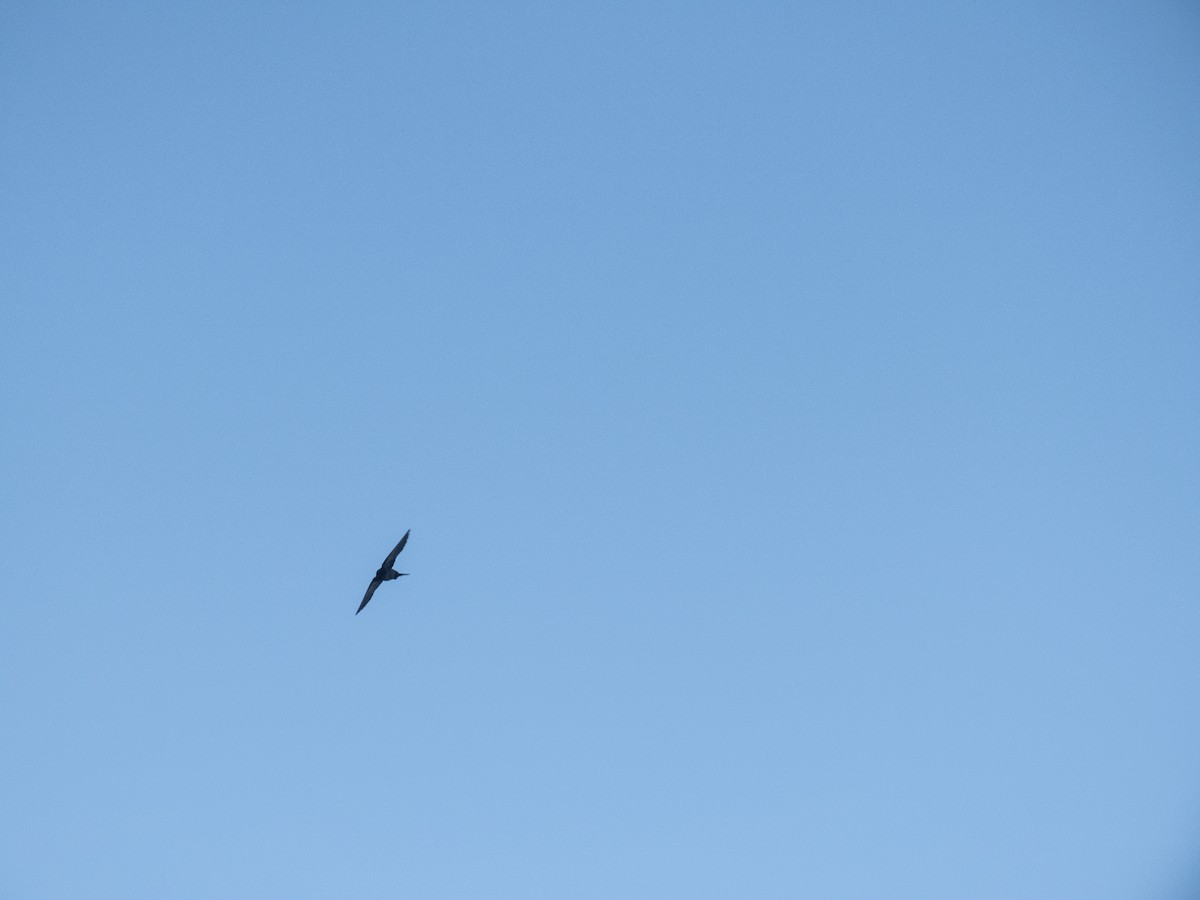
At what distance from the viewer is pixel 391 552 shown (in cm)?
1997

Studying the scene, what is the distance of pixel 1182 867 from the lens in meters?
45.9

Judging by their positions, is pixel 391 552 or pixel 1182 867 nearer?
pixel 391 552

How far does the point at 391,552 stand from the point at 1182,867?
53170 millimetres

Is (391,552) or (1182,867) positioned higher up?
(1182,867)
